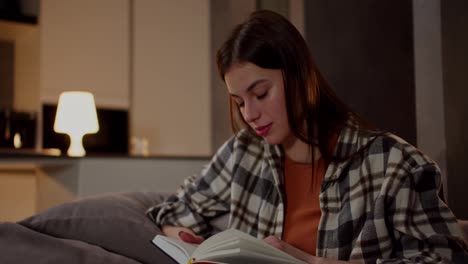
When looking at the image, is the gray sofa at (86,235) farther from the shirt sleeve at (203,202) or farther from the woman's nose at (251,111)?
the woman's nose at (251,111)

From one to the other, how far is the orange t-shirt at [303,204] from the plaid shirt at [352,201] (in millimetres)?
20

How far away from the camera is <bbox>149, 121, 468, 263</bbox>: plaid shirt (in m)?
0.94

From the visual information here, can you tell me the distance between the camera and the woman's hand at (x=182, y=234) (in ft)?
3.78

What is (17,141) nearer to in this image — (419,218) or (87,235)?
(87,235)

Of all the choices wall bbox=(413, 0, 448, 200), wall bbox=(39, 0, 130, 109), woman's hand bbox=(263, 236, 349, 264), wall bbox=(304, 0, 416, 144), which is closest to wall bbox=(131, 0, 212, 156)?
wall bbox=(39, 0, 130, 109)

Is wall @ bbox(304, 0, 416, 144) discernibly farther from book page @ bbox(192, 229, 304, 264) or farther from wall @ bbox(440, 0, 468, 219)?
book page @ bbox(192, 229, 304, 264)

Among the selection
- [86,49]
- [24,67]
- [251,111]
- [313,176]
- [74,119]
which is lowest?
[313,176]

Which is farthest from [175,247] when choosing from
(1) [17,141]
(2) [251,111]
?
(1) [17,141]

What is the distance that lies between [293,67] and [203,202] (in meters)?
0.37

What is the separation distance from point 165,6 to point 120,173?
2219 millimetres

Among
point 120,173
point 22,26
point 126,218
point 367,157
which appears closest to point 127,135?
point 22,26

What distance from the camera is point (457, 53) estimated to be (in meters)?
1.22

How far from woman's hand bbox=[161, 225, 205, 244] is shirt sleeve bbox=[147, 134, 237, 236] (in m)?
0.01

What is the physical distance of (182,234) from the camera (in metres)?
1.15
